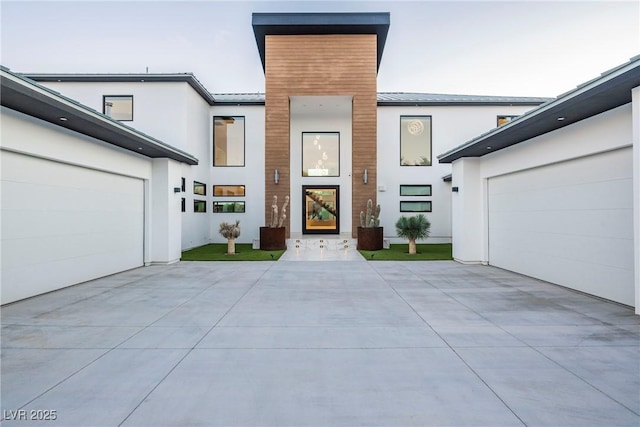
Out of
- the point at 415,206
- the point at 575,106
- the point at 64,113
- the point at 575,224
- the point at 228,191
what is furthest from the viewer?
the point at 228,191

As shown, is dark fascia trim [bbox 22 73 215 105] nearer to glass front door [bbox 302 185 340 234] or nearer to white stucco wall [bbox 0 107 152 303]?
white stucco wall [bbox 0 107 152 303]

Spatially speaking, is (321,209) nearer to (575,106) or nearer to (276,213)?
(276,213)

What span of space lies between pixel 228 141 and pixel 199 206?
11.7 feet

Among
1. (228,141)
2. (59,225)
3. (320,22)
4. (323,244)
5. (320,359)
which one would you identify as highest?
(320,22)

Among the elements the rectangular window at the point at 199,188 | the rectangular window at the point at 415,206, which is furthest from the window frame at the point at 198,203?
the rectangular window at the point at 415,206

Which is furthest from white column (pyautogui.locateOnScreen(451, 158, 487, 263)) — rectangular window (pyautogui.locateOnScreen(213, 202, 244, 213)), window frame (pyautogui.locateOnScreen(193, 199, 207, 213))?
window frame (pyautogui.locateOnScreen(193, 199, 207, 213))

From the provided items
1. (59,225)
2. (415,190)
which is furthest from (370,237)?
(59,225)

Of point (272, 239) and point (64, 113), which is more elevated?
point (64, 113)

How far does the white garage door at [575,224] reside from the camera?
552 centimetres

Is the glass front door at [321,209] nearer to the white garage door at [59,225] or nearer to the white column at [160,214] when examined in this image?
the white column at [160,214]

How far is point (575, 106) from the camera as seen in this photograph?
542cm

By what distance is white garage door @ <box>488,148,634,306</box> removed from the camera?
552 centimetres

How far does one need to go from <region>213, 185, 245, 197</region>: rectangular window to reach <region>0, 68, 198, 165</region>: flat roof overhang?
7512 millimetres

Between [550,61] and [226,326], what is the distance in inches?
839
